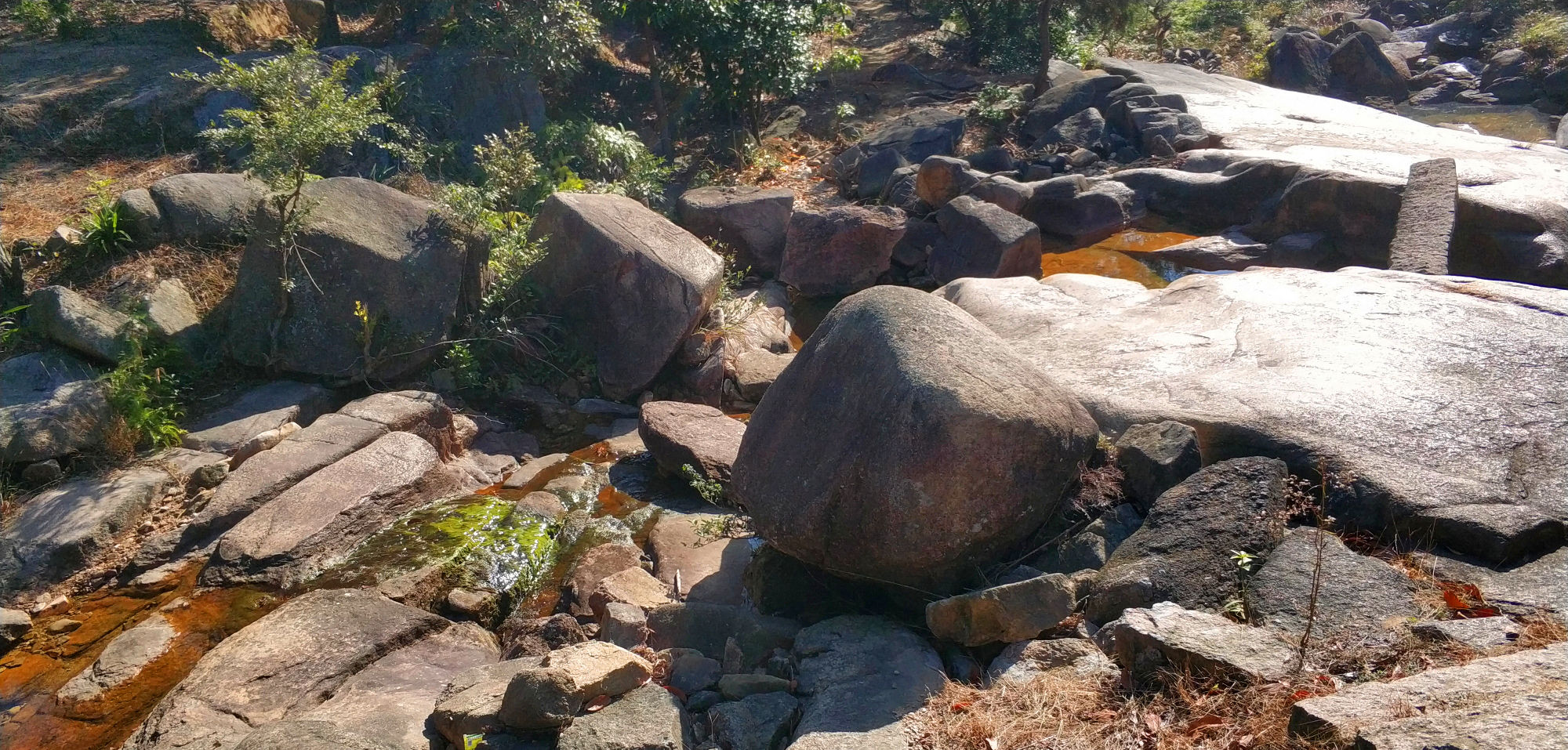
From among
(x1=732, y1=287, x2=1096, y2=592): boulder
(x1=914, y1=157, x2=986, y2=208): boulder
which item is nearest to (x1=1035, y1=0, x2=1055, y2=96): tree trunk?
(x1=914, y1=157, x2=986, y2=208): boulder

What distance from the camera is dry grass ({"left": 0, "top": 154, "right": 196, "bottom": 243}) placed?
8.02m

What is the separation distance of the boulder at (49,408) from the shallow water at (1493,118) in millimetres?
16343

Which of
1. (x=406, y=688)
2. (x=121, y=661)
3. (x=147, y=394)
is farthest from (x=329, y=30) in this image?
(x=406, y=688)

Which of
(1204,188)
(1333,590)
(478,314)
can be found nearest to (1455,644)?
(1333,590)

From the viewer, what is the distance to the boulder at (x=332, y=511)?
18.1 ft

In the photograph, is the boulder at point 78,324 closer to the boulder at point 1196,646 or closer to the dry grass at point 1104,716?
the dry grass at point 1104,716

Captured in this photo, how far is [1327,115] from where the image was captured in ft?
41.4

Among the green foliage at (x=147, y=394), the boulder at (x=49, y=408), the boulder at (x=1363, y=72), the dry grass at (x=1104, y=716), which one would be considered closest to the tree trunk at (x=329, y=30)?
the green foliage at (x=147, y=394)

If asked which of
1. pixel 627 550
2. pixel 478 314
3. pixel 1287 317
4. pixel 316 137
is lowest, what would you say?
pixel 627 550

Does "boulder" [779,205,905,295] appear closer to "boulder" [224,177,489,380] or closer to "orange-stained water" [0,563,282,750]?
"boulder" [224,177,489,380]

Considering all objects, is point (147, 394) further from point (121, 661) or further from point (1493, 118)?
point (1493, 118)

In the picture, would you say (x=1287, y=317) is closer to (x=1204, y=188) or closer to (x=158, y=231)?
(x=1204, y=188)

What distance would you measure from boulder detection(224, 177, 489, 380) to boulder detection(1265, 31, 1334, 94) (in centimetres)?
1467

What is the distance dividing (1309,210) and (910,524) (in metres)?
7.47
